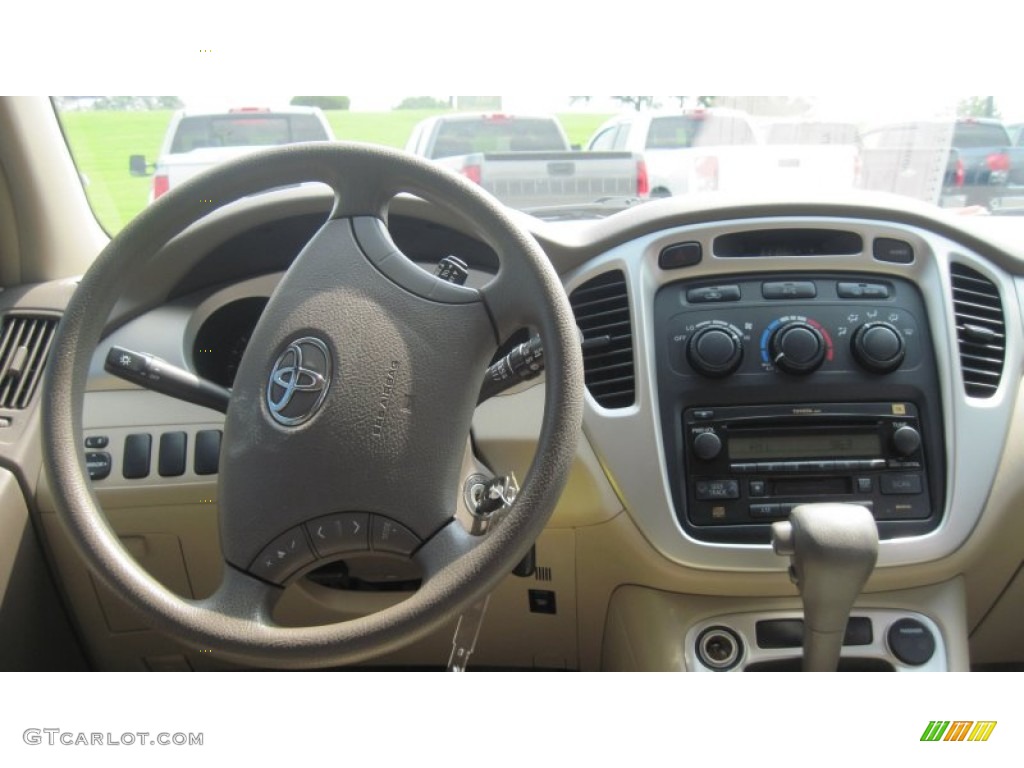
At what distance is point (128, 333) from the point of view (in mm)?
1587

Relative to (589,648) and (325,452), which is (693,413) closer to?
(589,648)

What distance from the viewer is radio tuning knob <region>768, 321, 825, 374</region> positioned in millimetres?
1464

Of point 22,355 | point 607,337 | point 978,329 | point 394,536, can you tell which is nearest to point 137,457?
point 22,355

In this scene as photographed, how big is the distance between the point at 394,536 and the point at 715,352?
0.71m

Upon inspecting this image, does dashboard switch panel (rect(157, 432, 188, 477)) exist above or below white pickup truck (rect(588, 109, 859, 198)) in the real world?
below

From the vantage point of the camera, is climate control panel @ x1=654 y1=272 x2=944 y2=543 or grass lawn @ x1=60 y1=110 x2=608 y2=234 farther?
grass lawn @ x1=60 y1=110 x2=608 y2=234

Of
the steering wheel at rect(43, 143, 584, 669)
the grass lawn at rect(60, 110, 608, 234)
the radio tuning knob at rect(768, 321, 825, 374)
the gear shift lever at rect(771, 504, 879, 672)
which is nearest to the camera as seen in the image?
the steering wheel at rect(43, 143, 584, 669)

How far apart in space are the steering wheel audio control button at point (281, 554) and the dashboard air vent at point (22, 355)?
2.77 ft

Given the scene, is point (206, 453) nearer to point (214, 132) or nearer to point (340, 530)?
point (340, 530)

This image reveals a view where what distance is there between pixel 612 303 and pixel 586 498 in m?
0.36

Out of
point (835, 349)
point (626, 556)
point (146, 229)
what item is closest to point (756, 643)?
point (626, 556)

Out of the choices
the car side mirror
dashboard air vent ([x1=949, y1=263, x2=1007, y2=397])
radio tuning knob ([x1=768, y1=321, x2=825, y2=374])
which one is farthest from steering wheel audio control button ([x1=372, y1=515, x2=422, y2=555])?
the car side mirror

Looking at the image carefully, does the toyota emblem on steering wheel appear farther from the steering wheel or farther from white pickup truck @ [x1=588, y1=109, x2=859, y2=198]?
white pickup truck @ [x1=588, y1=109, x2=859, y2=198]

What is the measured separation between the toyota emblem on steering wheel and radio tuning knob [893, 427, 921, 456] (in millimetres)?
1024
